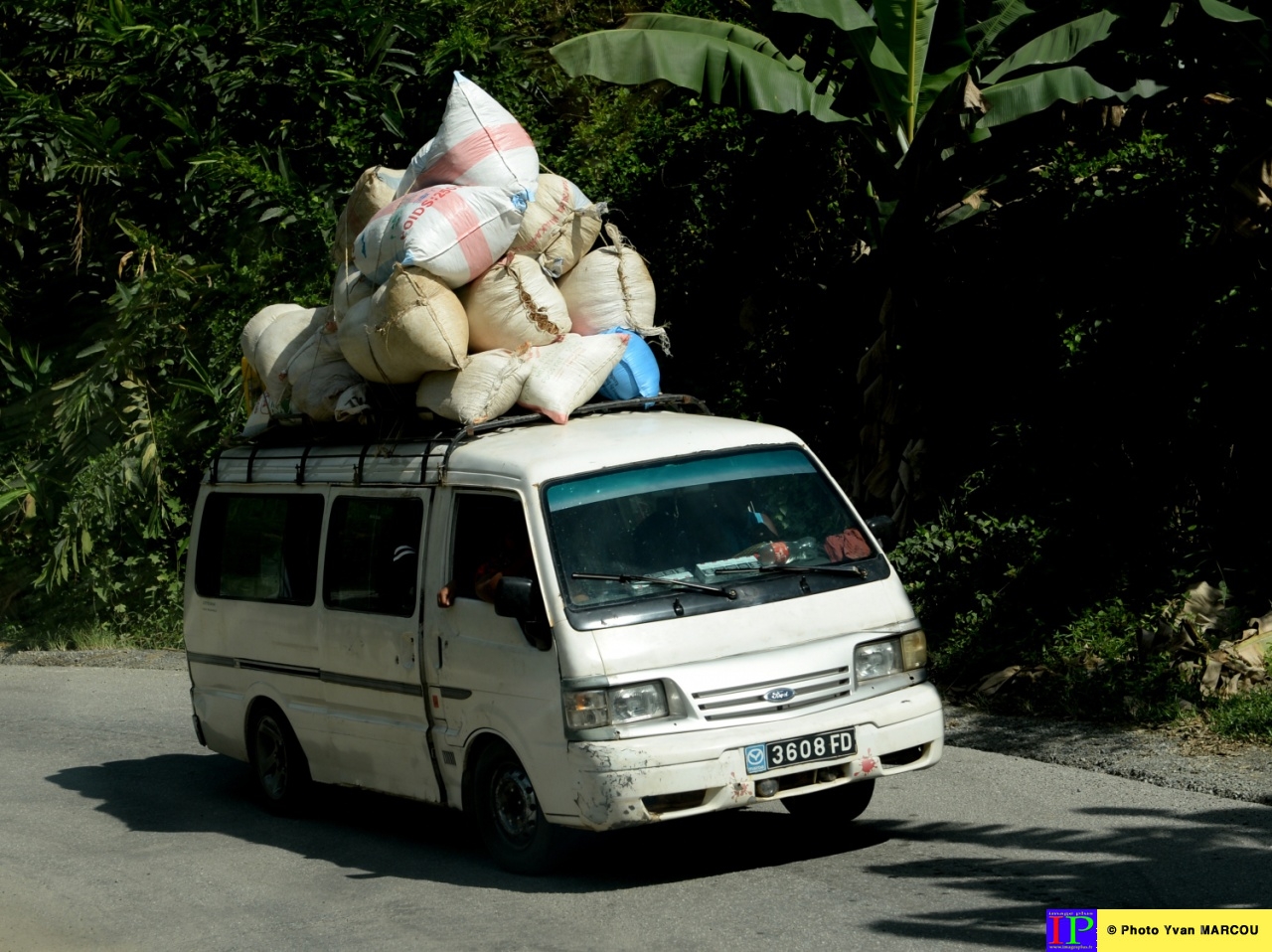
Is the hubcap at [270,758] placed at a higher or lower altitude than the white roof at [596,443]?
lower

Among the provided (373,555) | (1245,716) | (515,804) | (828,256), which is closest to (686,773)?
(515,804)

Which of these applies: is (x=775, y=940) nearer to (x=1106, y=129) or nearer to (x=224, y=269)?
(x=1106, y=129)

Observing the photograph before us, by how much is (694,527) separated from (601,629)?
31.0 inches

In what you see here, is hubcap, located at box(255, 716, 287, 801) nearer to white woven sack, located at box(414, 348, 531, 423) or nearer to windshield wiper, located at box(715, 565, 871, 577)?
white woven sack, located at box(414, 348, 531, 423)

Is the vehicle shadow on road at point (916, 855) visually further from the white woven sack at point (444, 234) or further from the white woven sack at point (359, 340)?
A: the white woven sack at point (444, 234)

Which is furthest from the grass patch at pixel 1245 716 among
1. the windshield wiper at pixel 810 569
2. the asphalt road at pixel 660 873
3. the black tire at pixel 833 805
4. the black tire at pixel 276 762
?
the black tire at pixel 276 762

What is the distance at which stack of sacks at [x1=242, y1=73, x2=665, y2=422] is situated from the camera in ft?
26.2

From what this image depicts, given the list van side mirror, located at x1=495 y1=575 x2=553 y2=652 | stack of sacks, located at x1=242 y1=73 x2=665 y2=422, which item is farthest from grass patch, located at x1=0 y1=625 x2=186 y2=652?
van side mirror, located at x1=495 y1=575 x2=553 y2=652

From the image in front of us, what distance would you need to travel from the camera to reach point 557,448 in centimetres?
744

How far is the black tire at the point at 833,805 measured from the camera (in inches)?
303

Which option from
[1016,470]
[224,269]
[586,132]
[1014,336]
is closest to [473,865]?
[1016,470]

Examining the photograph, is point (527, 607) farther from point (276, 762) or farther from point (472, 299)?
point (276, 762)

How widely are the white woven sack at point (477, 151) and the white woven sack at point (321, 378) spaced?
99 cm

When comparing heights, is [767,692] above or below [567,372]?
below
